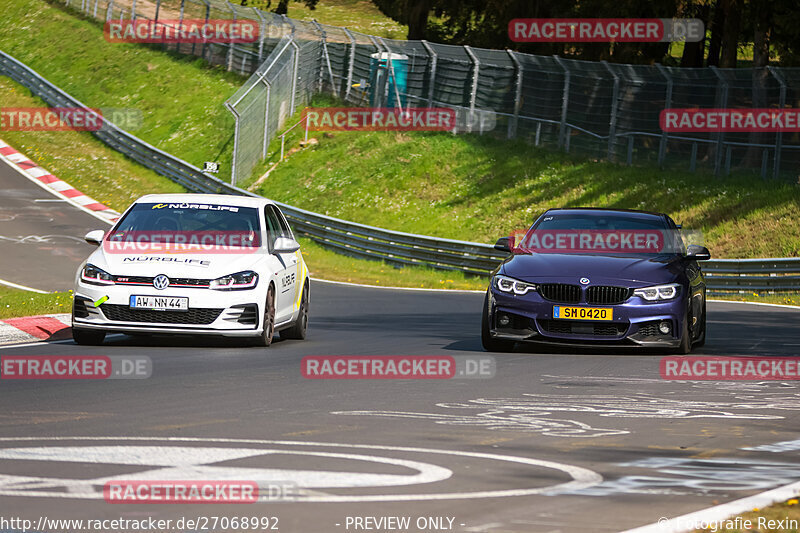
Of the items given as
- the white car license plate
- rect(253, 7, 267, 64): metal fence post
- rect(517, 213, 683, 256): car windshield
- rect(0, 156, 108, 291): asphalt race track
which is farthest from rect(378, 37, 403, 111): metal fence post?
the white car license plate

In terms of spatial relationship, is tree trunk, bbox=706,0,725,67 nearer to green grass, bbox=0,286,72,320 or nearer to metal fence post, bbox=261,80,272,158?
metal fence post, bbox=261,80,272,158

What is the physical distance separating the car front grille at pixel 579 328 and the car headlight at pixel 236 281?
2.96 meters

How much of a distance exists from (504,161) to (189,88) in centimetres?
1750

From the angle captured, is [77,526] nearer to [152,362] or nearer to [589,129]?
[152,362]

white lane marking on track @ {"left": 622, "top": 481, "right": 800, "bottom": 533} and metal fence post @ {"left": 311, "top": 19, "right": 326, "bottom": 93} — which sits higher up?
metal fence post @ {"left": 311, "top": 19, "right": 326, "bottom": 93}

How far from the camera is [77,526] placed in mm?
5227

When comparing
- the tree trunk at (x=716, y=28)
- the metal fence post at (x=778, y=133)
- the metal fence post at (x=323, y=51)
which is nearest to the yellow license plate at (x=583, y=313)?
the metal fence post at (x=778, y=133)

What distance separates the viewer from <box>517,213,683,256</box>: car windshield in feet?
47.4

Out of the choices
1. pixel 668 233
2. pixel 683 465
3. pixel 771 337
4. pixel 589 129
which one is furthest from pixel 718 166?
pixel 683 465

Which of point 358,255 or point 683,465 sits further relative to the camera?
point 358,255

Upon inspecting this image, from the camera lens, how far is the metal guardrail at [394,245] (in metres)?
27.9

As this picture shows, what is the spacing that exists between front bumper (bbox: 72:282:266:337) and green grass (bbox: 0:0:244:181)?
30.9 metres

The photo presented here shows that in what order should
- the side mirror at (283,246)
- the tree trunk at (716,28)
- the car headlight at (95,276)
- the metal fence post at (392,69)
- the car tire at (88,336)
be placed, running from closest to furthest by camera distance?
the car headlight at (95,276), the car tire at (88,336), the side mirror at (283,246), the tree trunk at (716,28), the metal fence post at (392,69)

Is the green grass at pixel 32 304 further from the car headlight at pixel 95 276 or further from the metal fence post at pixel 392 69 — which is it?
the metal fence post at pixel 392 69
